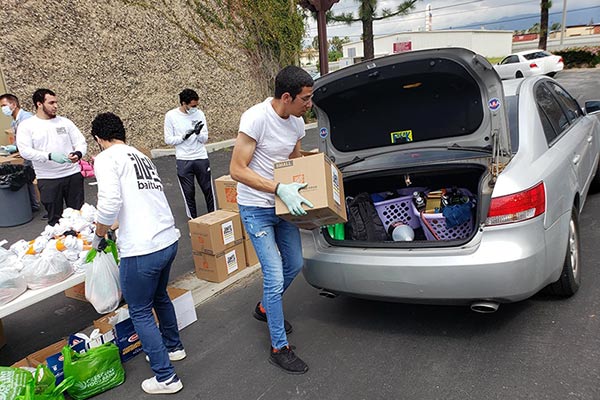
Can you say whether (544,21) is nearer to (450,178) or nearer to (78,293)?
(450,178)

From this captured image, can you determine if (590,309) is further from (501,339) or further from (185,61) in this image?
(185,61)

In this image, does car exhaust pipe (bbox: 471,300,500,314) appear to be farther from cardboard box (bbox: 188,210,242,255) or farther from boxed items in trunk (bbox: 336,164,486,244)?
cardboard box (bbox: 188,210,242,255)

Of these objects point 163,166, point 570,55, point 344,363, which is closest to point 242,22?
point 163,166

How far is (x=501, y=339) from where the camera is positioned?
2881 millimetres

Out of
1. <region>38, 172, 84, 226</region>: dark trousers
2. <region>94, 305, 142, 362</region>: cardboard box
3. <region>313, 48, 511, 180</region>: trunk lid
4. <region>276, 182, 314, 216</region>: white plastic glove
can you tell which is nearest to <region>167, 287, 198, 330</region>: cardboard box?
<region>94, 305, 142, 362</region>: cardboard box

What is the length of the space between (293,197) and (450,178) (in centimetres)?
149

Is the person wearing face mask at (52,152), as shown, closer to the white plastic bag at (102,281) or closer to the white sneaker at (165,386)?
the white plastic bag at (102,281)

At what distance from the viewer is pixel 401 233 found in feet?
10.9

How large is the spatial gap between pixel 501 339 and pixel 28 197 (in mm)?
6411

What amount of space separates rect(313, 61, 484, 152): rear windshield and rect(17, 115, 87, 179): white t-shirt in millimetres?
A: 2756

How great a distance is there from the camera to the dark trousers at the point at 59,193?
15.0 ft

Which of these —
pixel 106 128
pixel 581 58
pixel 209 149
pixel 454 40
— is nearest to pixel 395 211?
pixel 106 128

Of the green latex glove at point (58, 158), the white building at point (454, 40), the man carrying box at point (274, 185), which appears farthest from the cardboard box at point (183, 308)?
the white building at point (454, 40)

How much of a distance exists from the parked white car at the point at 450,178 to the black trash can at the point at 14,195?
494 centimetres
